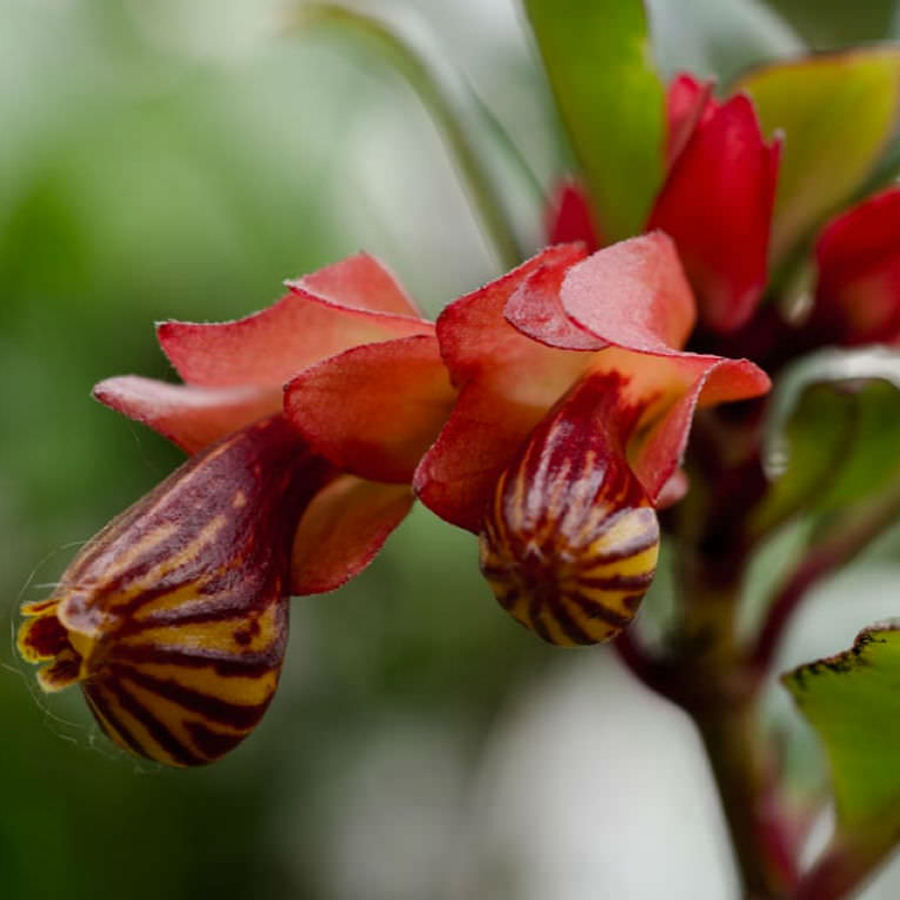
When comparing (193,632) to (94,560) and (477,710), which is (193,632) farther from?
(477,710)

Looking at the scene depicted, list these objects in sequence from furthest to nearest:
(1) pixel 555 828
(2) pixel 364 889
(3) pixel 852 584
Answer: (1) pixel 555 828 < (2) pixel 364 889 < (3) pixel 852 584

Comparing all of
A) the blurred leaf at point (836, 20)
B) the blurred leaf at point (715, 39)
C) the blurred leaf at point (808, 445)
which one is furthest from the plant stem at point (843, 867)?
the blurred leaf at point (836, 20)

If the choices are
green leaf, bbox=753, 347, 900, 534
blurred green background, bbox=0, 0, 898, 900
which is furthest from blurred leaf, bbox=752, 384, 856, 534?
blurred green background, bbox=0, 0, 898, 900

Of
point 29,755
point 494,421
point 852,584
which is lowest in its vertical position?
point 852,584

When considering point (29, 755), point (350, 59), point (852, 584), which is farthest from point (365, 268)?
point (350, 59)

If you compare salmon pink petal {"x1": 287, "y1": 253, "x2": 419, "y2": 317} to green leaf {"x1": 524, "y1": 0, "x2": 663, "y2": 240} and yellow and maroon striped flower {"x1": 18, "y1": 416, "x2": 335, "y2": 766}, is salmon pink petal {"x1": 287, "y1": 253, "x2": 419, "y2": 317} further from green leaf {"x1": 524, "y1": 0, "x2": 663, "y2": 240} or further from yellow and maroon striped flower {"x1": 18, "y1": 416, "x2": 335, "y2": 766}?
green leaf {"x1": 524, "y1": 0, "x2": 663, "y2": 240}

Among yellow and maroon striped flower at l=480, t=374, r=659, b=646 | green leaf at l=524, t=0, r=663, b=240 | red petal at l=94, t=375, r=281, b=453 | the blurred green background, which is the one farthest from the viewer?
the blurred green background
